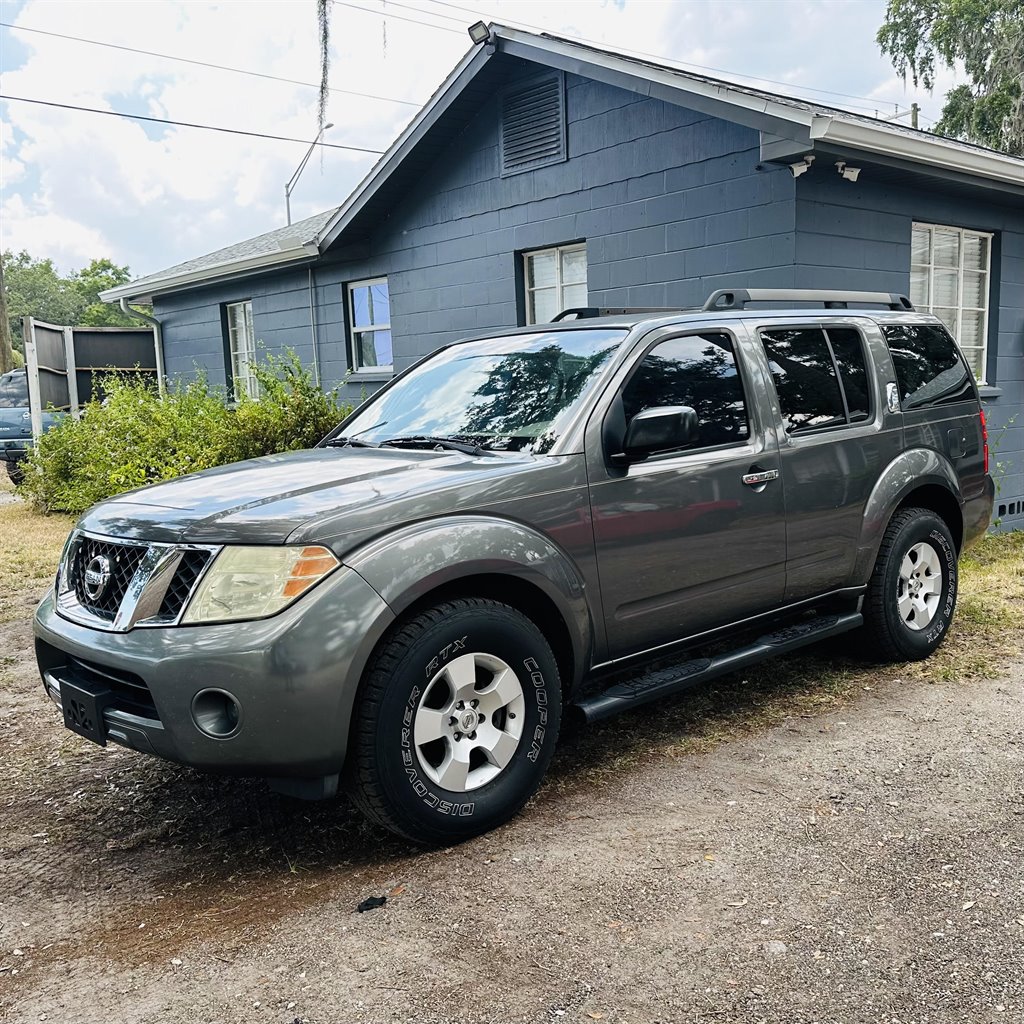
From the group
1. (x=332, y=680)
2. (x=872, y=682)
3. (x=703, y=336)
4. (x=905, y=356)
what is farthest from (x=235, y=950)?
(x=905, y=356)

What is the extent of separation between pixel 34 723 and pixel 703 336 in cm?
379

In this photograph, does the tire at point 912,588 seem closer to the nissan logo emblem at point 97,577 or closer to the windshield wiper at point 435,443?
the windshield wiper at point 435,443

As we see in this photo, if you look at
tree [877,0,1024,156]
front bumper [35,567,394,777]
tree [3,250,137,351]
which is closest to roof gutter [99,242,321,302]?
front bumper [35,567,394,777]

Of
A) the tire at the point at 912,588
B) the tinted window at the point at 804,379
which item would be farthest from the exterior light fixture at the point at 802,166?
the tire at the point at 912,588

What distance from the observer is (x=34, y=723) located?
5.07 metres

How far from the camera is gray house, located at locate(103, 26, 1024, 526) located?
26.7 feet

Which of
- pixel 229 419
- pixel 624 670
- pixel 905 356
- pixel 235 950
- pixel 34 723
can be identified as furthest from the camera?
pixel 229 419

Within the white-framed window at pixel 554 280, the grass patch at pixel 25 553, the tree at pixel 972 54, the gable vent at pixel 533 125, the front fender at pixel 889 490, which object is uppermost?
the tree at pixel 972 54

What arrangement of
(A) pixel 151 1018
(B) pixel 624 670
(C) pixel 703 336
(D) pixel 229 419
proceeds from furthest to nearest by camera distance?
(D) pixel 229 419 < (C) pixel 703 336 < (B) pixel 624 670 < (A) pixel 151 1018

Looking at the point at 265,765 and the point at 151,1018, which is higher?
the point at 265,765

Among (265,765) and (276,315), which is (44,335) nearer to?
(276,315)

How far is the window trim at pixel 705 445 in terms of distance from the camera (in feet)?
13.4

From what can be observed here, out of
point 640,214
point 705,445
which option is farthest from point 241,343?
point 705,445

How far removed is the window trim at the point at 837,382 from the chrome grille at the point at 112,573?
288cm
